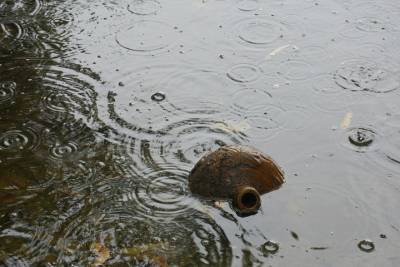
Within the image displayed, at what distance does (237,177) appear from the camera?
299 centimetres

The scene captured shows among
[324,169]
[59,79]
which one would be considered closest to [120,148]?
[59,79]

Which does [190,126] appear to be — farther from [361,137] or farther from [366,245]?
[366,245]

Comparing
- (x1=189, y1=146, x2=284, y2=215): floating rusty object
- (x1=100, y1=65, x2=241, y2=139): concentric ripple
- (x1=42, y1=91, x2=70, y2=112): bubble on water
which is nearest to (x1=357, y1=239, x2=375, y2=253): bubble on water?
(x1=189, y1=146, x2=284, y2=215): floating rusty object

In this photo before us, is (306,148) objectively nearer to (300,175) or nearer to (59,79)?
(300,175)

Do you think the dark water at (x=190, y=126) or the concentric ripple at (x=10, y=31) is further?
the concentric ripple at (x=10, y=31)

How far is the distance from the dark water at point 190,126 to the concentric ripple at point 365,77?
16 mm

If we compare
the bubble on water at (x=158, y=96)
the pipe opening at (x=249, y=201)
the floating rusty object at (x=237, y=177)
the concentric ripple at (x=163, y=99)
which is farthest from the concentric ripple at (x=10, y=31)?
the pipe opening at (x=249, y=201)

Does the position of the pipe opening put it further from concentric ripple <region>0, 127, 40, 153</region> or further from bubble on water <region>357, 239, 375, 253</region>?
concentric ripple <region>0, 127, 40, 153</region>

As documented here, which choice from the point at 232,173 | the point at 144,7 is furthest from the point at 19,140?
the point at 144,7

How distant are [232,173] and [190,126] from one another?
31.2 inches

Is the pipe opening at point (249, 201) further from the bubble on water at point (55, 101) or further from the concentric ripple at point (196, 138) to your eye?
the bubble on water at point (55, 101)

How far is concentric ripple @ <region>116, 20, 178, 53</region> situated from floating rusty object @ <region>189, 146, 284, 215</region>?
1791mm

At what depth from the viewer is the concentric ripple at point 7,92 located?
3951 mm

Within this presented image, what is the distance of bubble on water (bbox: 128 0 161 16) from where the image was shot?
5094 millimetres
